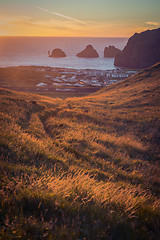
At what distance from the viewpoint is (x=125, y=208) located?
321cm

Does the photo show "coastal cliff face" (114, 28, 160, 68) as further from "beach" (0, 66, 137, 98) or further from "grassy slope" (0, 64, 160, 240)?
"grassy slope" (0, 64, 160, 240)

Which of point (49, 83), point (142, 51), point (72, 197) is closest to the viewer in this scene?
point (72, 197)

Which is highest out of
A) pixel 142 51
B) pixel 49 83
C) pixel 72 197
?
pixel 142 51

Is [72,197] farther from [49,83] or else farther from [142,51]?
[142,51]

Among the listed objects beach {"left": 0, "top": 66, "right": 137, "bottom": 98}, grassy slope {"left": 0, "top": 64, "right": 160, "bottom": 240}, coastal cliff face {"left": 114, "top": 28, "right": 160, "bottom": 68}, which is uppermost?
coastal cliff face {"left": 114, "top": 28, "right": 160, "bottom": 68}

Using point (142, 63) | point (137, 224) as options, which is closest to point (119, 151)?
point (137, 224)

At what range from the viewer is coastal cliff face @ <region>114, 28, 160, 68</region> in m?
131

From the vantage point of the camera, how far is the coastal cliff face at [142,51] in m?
131

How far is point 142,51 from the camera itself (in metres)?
136

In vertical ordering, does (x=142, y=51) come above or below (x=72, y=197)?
above

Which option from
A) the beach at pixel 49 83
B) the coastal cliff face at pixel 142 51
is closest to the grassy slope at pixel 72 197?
the beach at pixel 49 83

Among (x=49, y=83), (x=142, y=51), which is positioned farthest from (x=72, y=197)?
(x=142, y=51)

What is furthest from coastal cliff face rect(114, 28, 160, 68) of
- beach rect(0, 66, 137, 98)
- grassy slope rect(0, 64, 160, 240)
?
grassy slope rect(0, 64, 160, 240)

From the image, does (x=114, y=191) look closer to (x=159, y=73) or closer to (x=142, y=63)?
(x=159, y=73)
